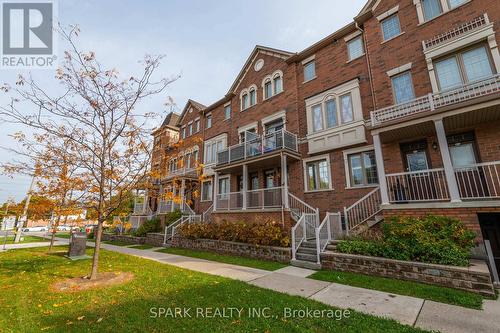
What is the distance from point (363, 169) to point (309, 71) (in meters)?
7.29

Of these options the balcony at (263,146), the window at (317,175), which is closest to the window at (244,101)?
the balcony at (263,146)

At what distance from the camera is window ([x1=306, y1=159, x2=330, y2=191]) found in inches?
483

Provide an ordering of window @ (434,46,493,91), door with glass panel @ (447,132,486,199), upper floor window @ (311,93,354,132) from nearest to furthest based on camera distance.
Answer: door with glass panel @ (447,132,486,199)
window @ (434,46,493,91)
upper floor window @ (311,93,354,132)

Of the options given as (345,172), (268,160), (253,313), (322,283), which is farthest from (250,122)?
(253,313)

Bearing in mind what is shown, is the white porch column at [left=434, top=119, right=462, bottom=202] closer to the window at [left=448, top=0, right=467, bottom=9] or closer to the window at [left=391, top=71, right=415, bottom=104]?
the window at [left=391, top=71, right=415, bottom=104]

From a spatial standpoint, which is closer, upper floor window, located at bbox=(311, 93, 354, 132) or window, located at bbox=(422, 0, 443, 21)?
window, located at bbox=(422, 0, 443, 21)

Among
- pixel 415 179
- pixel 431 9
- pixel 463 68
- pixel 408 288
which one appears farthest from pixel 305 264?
pixel 431 9

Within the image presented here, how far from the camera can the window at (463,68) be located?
857 cm

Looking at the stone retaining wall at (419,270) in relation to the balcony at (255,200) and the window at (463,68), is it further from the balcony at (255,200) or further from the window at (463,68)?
the window at (463,68)

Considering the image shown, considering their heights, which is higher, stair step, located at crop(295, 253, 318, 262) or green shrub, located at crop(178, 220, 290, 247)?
green shrub, located at crop(178, 220, 290, 247)

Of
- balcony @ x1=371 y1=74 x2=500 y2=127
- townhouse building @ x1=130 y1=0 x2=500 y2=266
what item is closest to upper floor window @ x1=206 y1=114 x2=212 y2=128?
townhouse building @ x1=130 y1=0 x2=500 y2=266

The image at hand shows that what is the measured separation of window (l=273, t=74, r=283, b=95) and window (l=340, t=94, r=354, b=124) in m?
4.63

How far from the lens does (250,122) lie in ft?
55.5

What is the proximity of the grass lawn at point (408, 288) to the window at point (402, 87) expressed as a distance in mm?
7833
